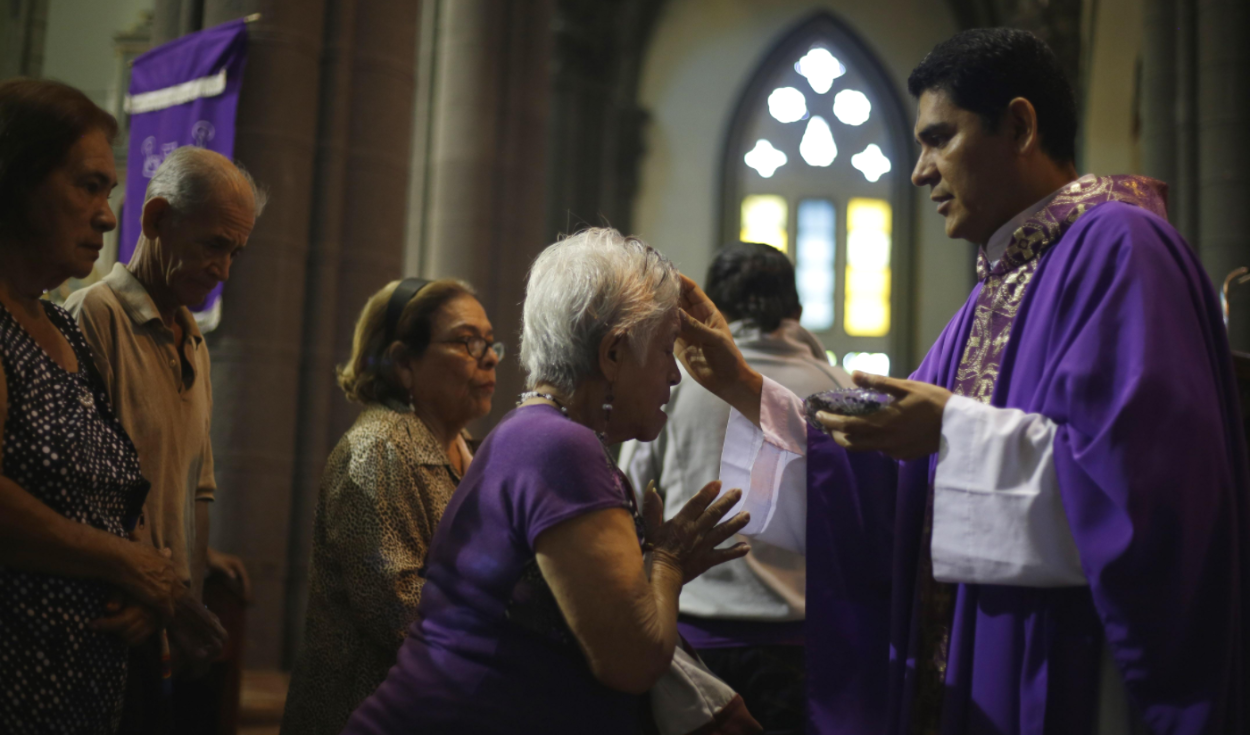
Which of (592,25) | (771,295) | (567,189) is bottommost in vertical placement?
(771,295)

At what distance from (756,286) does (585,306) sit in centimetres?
151

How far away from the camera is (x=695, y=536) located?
6.72 feet

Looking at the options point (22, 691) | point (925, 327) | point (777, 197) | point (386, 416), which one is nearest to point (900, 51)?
point (777, 197)

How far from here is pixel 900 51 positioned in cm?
1509

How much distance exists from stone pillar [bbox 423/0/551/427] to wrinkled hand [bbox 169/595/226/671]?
4.95 metres

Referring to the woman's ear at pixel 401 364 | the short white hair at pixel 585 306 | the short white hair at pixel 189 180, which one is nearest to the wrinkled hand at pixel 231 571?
the woman's ear at pixel 401 364

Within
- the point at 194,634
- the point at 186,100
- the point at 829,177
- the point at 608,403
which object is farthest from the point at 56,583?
the point at 829,177

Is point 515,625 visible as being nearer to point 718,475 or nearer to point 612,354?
point 612,354

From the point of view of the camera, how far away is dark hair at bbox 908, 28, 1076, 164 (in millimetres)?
2217

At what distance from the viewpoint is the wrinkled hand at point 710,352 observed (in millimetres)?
2594

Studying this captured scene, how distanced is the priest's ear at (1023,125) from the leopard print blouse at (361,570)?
60.2 inches

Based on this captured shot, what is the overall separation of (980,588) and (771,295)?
1546 millimetres

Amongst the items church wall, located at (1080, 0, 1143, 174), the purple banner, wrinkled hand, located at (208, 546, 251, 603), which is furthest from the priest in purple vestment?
church wall, located at (1080, 0, 1143, 174)

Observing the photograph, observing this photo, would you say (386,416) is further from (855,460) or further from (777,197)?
(777,197)
